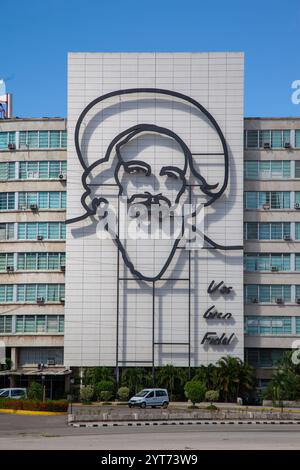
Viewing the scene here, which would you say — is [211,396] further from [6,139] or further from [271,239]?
[6,139]

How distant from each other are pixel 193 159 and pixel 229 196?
4.56m

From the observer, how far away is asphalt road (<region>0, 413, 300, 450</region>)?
38656 mm

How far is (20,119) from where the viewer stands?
260 ft

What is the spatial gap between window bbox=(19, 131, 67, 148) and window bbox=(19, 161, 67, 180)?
1678mm

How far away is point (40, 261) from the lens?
78.2 metres

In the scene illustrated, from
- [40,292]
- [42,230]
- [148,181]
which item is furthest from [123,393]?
A: [148,181]

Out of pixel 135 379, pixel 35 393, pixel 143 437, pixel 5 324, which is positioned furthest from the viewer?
pixel 5 324

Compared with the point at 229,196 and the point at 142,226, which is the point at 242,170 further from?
the point at 142,226

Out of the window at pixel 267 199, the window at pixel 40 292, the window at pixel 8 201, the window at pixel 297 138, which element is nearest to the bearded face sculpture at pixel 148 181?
the window at pixel 267 199

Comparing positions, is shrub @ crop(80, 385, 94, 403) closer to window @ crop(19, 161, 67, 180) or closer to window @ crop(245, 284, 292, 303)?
window @ crop(245, 284, 292, 303)

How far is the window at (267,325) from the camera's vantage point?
77312 mm

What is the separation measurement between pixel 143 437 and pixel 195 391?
2399cm

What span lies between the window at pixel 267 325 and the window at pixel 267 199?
33.4 feet
